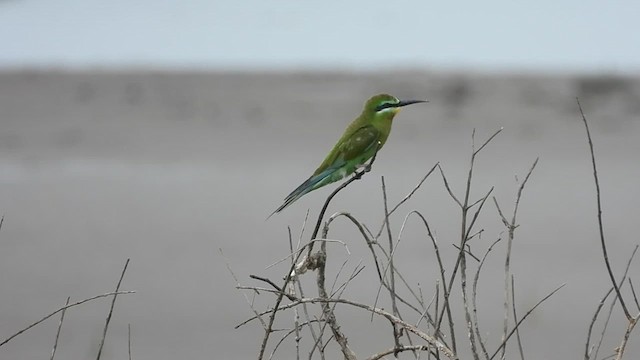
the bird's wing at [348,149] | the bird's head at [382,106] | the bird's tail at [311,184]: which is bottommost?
the bird's tail at [311,184]

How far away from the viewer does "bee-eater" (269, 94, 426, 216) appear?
149 inches

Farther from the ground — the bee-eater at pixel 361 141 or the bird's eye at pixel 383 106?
the bird's eye at pixel 383 106

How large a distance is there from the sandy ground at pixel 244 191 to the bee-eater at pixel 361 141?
2876mm

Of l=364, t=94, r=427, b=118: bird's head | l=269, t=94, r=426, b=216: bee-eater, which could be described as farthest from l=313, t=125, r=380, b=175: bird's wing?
l=364, t=94, r=427, b=118: bird's head

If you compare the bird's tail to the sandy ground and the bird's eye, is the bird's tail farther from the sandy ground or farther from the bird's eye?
the sandy ground

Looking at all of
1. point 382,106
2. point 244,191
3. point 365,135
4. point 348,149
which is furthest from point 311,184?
point 244,191

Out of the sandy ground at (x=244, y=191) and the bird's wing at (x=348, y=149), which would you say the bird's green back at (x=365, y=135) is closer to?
the bird's wing at (x=348, y=149)

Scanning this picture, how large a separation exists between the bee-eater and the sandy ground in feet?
9.44

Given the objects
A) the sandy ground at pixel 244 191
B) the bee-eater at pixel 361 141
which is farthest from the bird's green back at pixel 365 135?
the sandy ground at pixel 244 191

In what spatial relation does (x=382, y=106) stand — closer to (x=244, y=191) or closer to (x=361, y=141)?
(x=361, y=141)

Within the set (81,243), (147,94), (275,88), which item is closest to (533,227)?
(81,243)

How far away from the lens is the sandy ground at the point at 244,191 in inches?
281

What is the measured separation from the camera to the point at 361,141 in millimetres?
3854

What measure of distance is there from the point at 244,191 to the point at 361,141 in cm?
594
